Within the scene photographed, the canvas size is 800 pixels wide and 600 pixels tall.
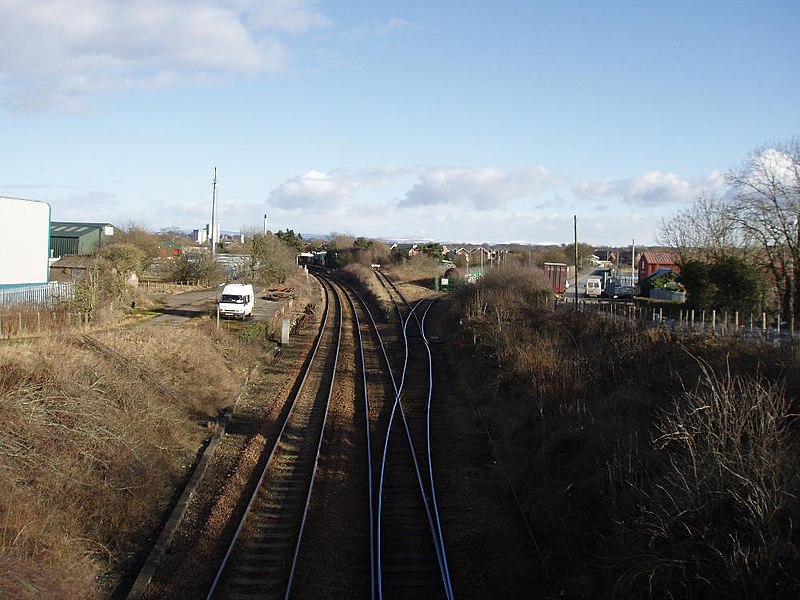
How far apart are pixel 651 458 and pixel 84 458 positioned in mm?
8362

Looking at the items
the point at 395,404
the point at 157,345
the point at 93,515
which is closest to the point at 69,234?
the point at 157,345

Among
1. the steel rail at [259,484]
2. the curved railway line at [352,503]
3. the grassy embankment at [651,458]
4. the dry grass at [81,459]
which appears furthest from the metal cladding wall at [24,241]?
the grassy embankment at [651,458]

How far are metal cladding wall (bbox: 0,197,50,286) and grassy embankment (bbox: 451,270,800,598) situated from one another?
28.3 meters

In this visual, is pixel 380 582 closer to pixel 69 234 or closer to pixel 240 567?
pixel 240 567

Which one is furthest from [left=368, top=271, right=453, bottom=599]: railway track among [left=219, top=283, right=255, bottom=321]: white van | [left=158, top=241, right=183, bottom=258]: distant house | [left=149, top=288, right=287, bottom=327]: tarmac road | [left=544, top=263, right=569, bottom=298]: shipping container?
[left=158, top=241, right=183, bottom=258]: distant house

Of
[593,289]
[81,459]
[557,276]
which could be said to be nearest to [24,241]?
[81,459]

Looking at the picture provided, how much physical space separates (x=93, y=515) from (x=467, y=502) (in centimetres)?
558

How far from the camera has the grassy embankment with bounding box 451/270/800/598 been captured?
6449 millimetres

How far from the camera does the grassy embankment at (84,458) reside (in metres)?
8.11

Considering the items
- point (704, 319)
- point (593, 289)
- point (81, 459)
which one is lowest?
point (81, 459)

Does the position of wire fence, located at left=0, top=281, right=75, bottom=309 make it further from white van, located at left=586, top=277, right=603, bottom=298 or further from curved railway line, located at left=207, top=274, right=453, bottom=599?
white van, located at left=586, top=277, right=603, bottom=298

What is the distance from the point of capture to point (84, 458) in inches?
424

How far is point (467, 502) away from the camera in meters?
11.2

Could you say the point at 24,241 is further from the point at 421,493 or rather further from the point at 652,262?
the point at 652,262
